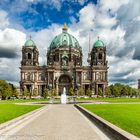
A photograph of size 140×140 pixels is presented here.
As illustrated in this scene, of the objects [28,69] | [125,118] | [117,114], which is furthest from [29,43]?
[125,118]

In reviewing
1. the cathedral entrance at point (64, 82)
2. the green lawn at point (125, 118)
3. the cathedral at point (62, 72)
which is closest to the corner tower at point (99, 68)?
the cathedral at point (62, 72)

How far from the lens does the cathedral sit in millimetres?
153000

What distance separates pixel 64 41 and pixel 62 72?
20645 millimetres

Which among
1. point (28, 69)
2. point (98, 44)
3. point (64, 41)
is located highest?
point (64, 41)

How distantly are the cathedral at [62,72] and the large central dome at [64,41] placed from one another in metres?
5.60

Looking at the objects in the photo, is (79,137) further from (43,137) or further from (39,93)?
(39,93)

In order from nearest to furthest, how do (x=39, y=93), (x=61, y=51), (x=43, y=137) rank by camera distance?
(x=43, y=137)
(x=39, y=93)
(x=61, y=51)

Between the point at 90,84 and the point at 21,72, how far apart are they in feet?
119

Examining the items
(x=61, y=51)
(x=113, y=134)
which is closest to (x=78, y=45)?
(x=61, y=51)

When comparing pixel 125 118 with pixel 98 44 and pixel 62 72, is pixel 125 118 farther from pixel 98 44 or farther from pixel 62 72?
pixel 98 44

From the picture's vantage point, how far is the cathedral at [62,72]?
15300cm

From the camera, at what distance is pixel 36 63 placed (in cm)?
16038

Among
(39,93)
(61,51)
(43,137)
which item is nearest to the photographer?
(43,137)

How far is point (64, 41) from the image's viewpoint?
16800 centimetres
